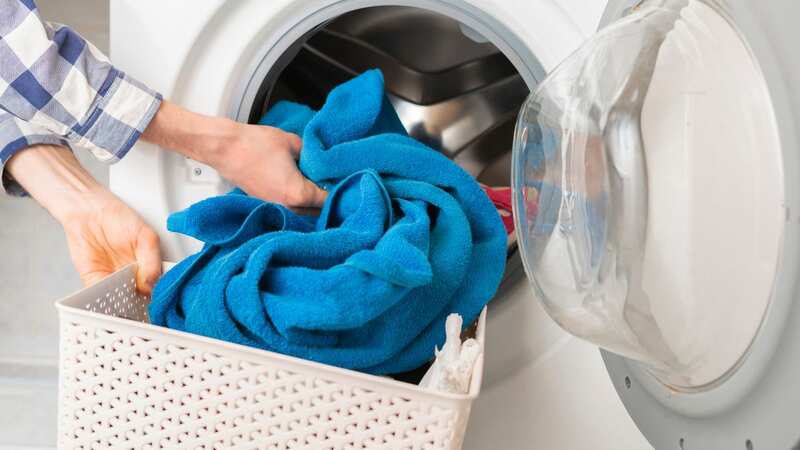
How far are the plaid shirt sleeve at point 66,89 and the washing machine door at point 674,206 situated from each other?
463 millimetres

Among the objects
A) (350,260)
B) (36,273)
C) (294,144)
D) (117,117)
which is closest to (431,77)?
(294,144)

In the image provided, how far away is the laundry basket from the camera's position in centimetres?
60

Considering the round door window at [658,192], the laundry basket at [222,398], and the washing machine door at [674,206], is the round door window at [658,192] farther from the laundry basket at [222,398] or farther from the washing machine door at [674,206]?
the laundry basket at [222,398]

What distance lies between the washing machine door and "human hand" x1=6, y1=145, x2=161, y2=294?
0.49 m

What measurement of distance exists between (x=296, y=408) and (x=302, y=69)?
77 centimetres

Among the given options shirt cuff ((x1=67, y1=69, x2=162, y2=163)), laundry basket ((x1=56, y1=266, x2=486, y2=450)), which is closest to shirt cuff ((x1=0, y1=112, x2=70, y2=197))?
shirt cuff ((x1=67, y1=69, x2=162, y2=163))

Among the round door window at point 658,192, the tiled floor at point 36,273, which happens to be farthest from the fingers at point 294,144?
the tiled floor at point 36,273

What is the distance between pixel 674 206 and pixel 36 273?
1.32m

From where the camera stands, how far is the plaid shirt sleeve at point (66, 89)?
0.79m

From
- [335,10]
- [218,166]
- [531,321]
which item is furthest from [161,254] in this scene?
[531,321]

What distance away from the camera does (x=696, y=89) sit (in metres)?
0.60

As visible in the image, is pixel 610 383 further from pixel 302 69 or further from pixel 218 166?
pixel 302 69

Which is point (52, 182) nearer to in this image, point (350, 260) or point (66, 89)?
point (66, 89)

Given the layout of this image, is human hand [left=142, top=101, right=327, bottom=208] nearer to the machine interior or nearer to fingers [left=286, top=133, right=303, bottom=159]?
fingers [left=286, top=133, right=303, bottom=159]
